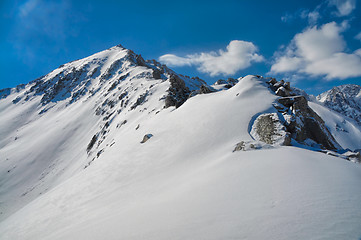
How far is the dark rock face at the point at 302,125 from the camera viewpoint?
11812 millimetres

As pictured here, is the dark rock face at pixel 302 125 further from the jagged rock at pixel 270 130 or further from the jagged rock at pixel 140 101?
the jagged rock at pixel 140 101

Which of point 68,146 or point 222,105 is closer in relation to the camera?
point 222,105

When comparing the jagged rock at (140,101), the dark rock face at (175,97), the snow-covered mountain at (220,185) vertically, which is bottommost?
the snow-covered mountain at (220,185)

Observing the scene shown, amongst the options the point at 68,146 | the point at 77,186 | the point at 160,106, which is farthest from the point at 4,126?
the point at 77,186

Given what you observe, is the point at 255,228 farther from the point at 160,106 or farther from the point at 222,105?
the point at 160,106

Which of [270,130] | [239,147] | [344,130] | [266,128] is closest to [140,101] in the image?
[266,128]

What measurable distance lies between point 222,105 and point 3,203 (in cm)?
3924

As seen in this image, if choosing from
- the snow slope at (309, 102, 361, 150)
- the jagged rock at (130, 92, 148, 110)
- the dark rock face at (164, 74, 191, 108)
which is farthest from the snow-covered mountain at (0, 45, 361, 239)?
the snow slope at (309, 102, 361, 150)

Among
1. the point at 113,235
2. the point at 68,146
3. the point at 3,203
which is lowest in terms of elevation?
the point at 113,235

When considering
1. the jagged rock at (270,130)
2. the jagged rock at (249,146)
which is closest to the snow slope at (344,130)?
the jagged rock at (270,130)

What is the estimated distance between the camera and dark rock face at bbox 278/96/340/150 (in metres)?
11.8

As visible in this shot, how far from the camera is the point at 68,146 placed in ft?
144

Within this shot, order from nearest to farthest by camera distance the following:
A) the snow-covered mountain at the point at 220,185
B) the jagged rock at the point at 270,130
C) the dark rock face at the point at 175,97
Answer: the snow-covered mountain at the point at 220,185
the jagged rock at the point at 270,130
the dark rock face at the point at 175,97

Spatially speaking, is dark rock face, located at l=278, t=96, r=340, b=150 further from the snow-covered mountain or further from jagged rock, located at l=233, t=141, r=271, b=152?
jagged rock, located at l=233, t=141, r=271, b=152
